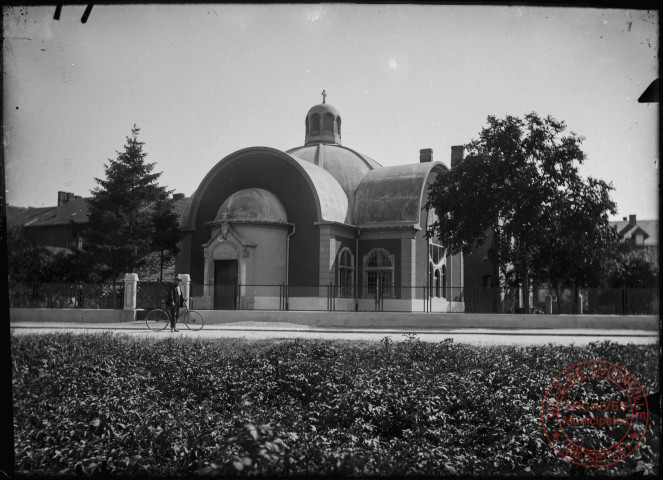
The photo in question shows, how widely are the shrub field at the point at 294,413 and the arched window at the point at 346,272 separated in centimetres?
1862

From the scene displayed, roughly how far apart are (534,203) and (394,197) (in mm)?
9376

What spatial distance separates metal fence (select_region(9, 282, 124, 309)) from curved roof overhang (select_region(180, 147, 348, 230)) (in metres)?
7.61

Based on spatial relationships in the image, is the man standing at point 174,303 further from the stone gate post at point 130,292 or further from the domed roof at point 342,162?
the domed roof at point 342,162

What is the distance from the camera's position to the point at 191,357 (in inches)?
367

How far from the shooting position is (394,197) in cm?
2941

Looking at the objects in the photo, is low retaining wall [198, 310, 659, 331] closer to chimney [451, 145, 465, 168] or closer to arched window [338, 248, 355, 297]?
arched window [338, 248, 355, 297]

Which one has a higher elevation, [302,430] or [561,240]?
[561,240]

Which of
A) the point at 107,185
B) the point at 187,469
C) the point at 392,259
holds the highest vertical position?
the point at 107,185

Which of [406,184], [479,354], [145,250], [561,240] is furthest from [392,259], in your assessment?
[479,354]

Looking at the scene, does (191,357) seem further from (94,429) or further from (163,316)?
(163,316)

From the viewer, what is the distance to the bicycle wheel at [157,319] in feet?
58.8

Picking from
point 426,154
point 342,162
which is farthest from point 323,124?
point 426,154

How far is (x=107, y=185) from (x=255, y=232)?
26.4 feet

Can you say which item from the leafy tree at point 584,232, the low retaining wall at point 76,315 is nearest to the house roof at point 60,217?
the low retaining wall at point 76,315
